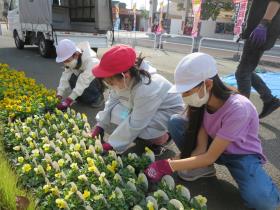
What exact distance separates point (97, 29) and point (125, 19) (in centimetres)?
4075

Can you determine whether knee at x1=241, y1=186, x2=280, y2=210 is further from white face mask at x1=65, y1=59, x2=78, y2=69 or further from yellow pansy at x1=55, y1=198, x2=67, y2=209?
white face mask at x1=65, y1=59, x2=78, y2=69

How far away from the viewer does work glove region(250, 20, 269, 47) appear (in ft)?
10.2

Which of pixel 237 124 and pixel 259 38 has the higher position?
pixel 259 38

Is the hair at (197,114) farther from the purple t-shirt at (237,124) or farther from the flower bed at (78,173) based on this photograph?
the flower bed at (78,173)

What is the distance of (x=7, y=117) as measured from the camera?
3.01 m

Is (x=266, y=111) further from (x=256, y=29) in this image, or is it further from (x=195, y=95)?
(x=195, y=95)

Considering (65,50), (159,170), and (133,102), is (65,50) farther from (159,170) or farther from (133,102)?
(159,170)

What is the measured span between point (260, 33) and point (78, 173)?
223cm

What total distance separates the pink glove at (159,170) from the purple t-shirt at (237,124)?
361 mm

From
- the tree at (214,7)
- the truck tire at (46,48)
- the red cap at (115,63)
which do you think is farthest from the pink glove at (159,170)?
the tree at (214,7)

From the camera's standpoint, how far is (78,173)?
2.10 metres

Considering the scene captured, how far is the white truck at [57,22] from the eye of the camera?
840 cm

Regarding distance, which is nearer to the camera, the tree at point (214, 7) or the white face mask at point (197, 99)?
the white face mask at point (197, 99)

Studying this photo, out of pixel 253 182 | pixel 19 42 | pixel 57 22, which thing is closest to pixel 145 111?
pixel 253 182
